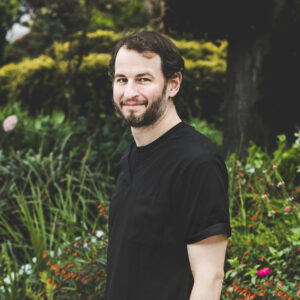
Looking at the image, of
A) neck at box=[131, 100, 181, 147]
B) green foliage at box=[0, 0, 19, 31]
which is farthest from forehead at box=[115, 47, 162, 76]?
green foliage at box=[0, 0, 19, 31]

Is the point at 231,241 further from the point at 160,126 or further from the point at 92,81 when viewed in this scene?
the point at 92,81

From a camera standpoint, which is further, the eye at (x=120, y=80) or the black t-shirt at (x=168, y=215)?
the eye at (x=120, y=80)

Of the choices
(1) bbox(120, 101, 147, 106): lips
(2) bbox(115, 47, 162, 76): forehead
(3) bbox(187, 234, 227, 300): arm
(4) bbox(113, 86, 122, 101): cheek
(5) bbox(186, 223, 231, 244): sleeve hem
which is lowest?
(3) bbox(187, 234, 227, 300): arm

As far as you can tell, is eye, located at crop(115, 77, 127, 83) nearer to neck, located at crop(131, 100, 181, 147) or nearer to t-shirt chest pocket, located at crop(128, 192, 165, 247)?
neck, located at crop(131, 100, 181, 147)

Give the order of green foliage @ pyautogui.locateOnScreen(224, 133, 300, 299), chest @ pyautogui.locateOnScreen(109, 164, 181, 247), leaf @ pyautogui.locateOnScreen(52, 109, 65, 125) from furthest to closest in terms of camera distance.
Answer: leaf @ pyautogui.locateOnScreen(52, 109, 65, 125) < green foliage @ pyautogui.locateOnScreen(224, 133, 300, 299) < chest @ pyautogui.locateOnScreen(109, 164, 181, 247)

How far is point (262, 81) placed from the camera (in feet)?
Result: 15.7

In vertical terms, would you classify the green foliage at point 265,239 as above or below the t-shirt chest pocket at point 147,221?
below

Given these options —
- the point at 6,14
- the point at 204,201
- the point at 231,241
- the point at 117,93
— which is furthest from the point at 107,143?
the point at 6,14

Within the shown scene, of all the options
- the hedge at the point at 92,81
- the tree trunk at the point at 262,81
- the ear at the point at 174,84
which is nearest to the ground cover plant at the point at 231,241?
the tree trunk at the point at 262,81

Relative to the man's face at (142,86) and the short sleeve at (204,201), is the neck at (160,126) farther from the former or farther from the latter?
the short sleeve at (204,201)

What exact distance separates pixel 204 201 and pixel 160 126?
351mm

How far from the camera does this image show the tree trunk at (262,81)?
4727 mm

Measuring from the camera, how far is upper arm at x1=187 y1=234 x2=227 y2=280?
4.63 ft

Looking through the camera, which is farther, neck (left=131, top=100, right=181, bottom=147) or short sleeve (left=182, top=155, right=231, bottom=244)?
neck (left=131, top=100, right=181, bottom=147)
